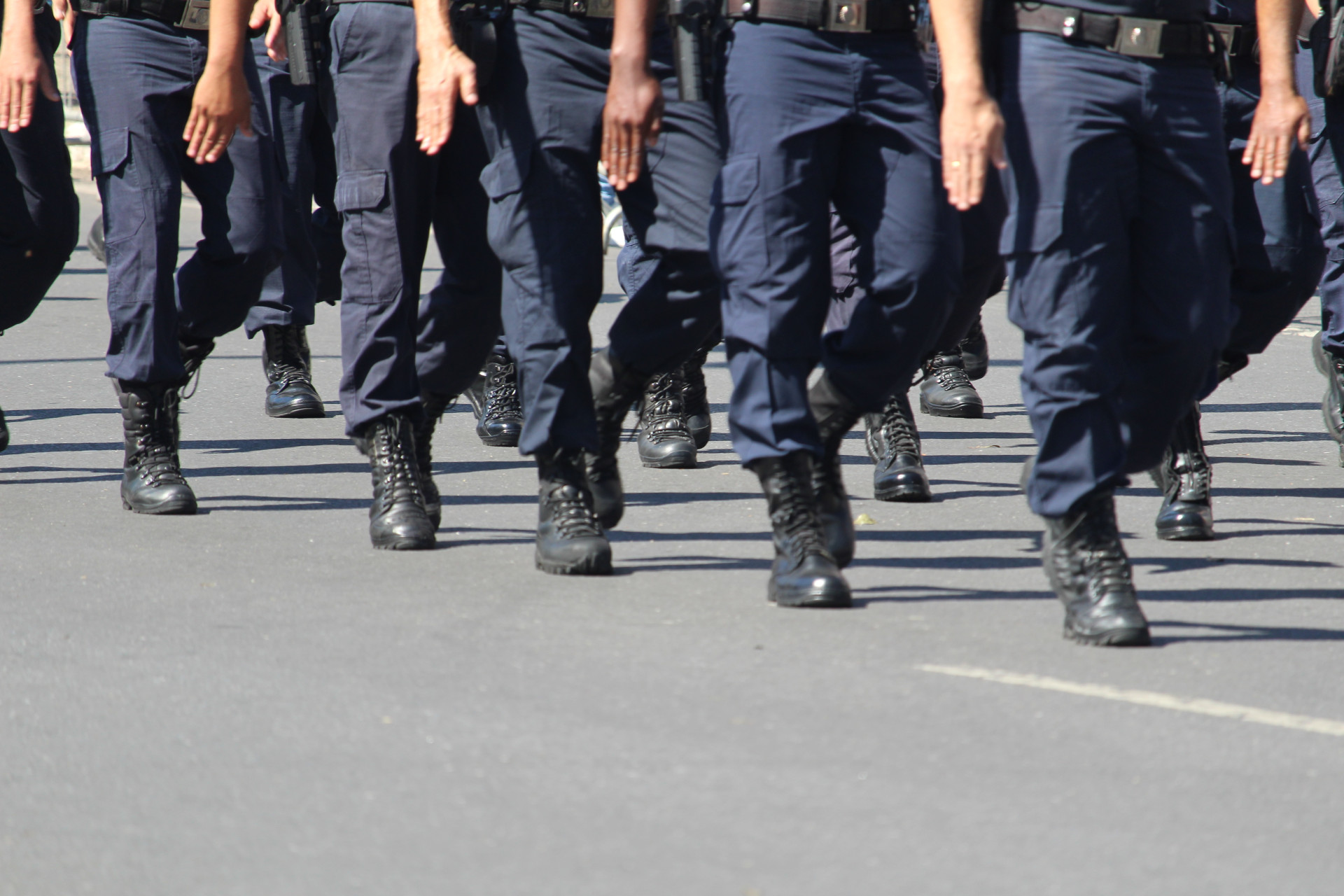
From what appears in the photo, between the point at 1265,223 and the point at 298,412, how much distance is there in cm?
366

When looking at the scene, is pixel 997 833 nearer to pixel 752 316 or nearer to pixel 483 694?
pixel 483 694

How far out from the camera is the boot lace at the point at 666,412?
632 centimetres

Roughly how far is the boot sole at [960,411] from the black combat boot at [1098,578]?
3595 millimetres

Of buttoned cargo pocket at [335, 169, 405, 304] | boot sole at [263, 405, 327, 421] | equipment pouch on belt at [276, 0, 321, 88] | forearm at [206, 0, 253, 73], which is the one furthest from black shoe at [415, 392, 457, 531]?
boot sole at [263, 405, 327, 421]

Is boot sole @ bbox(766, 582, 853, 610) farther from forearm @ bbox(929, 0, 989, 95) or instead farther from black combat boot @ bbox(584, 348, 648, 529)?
forearm @ bbox(929, 0, 989, 95)

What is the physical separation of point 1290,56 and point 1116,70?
544mm

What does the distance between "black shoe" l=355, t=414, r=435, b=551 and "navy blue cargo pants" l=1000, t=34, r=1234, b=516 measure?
1685 millimetres

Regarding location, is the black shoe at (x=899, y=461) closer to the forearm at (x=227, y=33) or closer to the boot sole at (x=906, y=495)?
the boot sole at (x=906, y=495)

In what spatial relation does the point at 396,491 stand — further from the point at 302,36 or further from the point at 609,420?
the point at 302,36

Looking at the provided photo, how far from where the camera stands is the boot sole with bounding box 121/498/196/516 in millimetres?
5379

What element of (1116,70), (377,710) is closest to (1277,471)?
(1116,70)

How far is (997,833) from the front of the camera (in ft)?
9.17

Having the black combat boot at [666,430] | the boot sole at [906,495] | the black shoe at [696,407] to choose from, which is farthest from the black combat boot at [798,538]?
the black shoe at [696,407]

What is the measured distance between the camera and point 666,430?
632 cm
